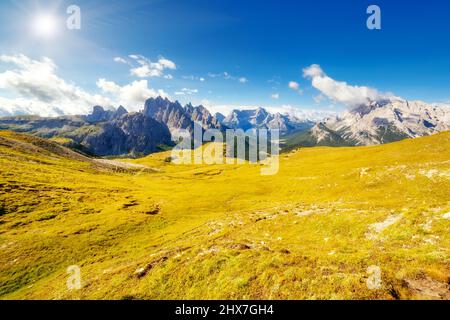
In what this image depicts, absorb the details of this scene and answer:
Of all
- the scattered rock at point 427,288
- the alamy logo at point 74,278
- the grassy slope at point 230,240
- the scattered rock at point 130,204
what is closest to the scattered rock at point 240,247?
the grassy slope at point 230,240

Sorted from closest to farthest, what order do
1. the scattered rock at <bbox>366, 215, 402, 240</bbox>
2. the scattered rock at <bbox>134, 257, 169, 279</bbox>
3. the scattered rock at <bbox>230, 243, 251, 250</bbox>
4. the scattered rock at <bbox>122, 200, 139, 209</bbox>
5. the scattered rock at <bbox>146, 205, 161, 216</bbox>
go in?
the scattered rock at <bbox>134, 257, 169, 279</bbox>
the scattered rock at <bbox>230, 243, 251, 250</bbox>
the scattered rock at <bbox>366, 215, 402, 240</bbox>
the scattered rock at <bbox>146, 205, 161, 216</bbox>
the scattered rock at <bbox>122, 200, 139, 209</bbox>

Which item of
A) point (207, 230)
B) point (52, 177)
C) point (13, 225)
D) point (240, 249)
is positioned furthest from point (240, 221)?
A: point (52, 177)

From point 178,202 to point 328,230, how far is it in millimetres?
47792

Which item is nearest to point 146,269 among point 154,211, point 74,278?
point 74,278

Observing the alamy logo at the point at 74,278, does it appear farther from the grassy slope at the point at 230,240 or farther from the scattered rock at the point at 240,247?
the scattered rock at the point at 240,247

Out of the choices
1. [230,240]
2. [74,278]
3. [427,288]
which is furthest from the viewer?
[230,240]

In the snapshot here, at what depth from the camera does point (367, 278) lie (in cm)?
1424

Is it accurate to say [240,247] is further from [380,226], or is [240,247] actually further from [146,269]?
[380,226]

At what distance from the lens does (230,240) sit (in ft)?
91.8

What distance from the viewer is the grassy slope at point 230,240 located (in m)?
16.1

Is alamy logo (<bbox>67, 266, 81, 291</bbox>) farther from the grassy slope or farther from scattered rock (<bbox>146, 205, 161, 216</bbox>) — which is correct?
scattered rock (<bbox>146, 205, 161, 216</bbox>)

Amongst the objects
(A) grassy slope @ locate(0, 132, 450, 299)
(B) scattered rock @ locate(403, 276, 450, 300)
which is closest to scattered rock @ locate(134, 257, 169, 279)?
(A) grassy slope @ locate(0, 132, 450, 299)

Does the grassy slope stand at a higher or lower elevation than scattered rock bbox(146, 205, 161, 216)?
higher

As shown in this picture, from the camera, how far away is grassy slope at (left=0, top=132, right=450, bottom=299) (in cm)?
1606
